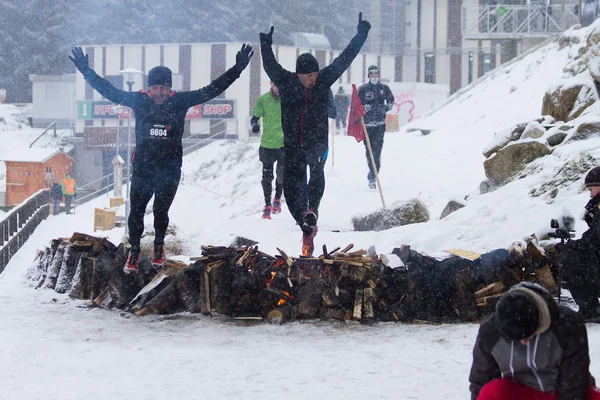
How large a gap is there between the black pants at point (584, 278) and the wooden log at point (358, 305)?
1.72 metres

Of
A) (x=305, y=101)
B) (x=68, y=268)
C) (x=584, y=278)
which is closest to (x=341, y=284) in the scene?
(x=305, y=101)

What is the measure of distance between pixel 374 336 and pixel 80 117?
46.2m

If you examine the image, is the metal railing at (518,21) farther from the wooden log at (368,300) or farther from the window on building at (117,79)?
the wooden log at (368,300)

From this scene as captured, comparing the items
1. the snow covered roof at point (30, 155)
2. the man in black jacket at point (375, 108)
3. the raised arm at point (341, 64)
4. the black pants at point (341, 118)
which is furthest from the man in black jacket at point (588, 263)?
the snow covered roof at point (30, 155)

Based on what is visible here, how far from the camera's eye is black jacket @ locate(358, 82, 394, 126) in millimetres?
13570

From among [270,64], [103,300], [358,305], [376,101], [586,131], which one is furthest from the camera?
[376,101]

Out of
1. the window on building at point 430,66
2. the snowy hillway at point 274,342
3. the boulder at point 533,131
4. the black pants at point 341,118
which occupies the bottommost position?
the snowy hillway at point 274,342

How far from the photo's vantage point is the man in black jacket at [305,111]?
25.3 ft

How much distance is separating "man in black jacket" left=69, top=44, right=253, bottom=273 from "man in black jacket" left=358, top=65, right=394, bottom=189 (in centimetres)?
606

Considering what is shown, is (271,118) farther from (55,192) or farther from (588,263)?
(55,192)

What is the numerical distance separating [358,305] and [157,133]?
7.81ft

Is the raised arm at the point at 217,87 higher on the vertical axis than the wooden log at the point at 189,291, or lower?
higher

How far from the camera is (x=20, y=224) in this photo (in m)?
21.1

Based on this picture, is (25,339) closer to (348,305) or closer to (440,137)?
(348,305)
